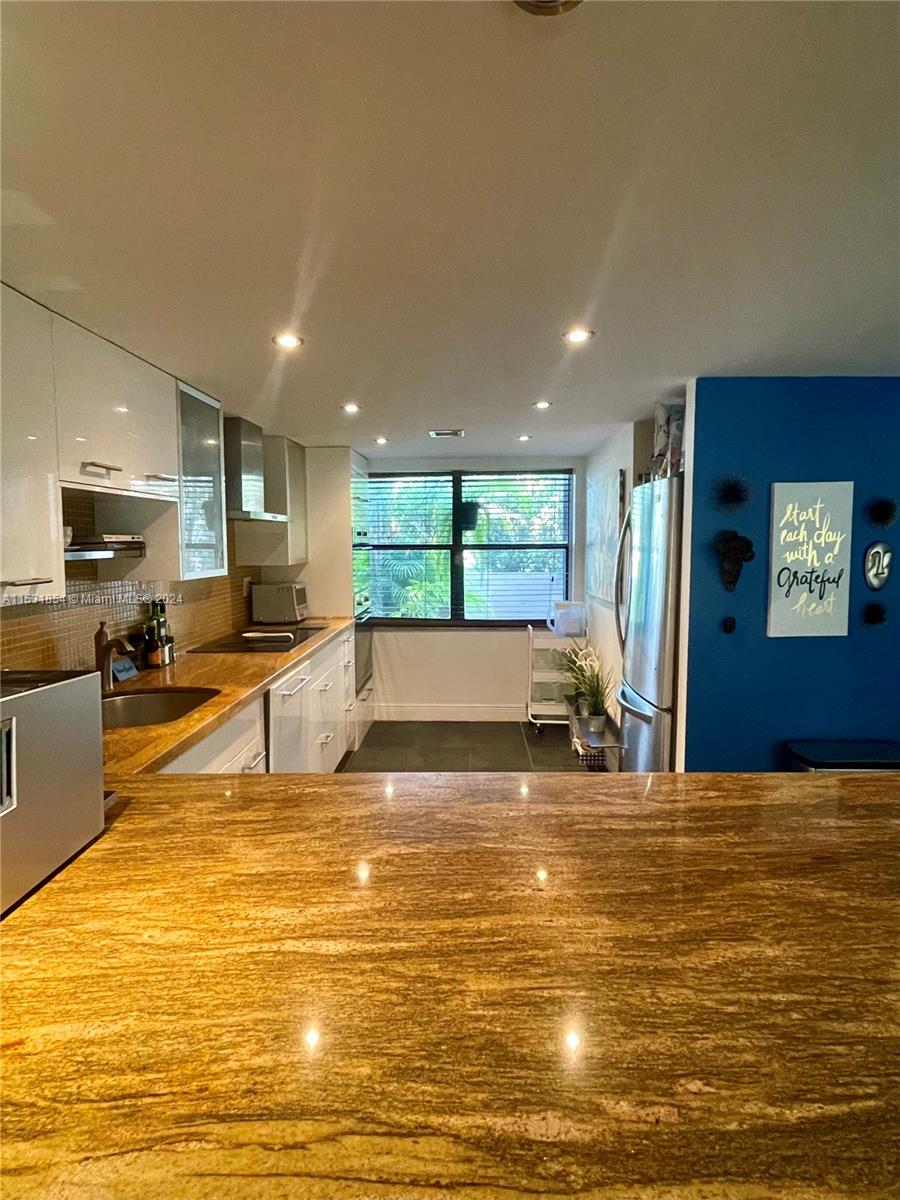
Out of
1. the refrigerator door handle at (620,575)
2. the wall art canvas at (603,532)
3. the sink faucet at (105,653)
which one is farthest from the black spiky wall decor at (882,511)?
the sink faucet at (105,653)

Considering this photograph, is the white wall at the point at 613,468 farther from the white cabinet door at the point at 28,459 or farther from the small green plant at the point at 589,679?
the white cabinet door at the point at 28,459

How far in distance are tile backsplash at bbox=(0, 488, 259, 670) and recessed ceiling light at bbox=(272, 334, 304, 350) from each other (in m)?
0.99

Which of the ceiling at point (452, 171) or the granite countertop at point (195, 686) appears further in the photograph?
the granite countertop at point (195, 686)

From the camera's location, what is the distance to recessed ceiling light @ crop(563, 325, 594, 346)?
1828mm

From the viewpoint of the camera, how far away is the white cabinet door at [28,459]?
4.83 feet

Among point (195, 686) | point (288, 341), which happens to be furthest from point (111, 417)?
point (195, 686)

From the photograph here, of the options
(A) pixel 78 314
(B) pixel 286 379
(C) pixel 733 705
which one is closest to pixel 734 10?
(A) pixel 78 314

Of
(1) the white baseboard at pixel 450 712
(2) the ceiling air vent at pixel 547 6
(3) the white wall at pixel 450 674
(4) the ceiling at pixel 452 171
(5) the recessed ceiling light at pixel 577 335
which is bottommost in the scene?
(1) the white baseboard at pixel 450 712

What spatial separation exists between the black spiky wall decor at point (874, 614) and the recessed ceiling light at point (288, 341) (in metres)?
2.70

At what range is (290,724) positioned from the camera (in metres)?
2.76

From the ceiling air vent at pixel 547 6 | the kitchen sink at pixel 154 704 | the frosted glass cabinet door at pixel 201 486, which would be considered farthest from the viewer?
the frosted glass cabinet door at pixel 201 486

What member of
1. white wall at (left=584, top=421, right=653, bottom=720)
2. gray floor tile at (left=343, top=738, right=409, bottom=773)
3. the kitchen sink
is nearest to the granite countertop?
the kitchen sink

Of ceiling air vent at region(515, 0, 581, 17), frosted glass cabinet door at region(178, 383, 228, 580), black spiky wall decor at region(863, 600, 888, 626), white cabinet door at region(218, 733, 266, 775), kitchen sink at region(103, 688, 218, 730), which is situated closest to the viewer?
ceiling air vent at region(515, 0, 581, 17)

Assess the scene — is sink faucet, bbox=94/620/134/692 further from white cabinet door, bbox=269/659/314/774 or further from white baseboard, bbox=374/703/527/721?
white baseboard, bbox=374/703/527/721
